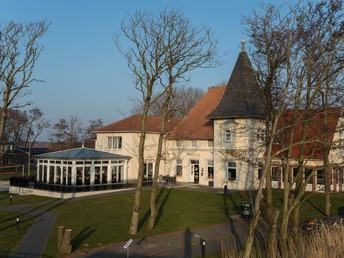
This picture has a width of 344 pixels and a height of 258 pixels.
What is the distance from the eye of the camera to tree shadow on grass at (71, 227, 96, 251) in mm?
14683

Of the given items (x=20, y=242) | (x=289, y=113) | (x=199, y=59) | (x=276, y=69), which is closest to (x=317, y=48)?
(x=276, y=69)

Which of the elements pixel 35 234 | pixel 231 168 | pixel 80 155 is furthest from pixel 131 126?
pixel 35 234

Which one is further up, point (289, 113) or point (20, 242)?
point (289, 113)

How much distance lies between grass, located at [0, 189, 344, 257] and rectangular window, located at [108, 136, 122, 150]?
29.8 ft

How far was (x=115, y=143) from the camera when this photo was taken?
3841 centimetres

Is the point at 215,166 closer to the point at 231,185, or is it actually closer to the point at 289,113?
the point at 231,185

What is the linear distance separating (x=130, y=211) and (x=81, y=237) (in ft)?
20.3

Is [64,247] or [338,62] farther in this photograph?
[64,247]

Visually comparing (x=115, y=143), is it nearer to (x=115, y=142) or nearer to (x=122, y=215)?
(x=115, y=142)

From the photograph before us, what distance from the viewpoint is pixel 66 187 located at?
2958 cm

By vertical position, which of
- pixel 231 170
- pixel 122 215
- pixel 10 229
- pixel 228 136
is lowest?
pixel 10 229

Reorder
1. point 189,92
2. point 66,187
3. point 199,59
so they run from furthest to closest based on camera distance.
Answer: point 189,92 < point 66,187 < point 199,59

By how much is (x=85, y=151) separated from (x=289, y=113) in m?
22.4

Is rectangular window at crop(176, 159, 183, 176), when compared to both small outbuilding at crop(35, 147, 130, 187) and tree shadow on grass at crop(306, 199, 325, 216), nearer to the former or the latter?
small outbuilding at crop(35, 147, 130, 187)
